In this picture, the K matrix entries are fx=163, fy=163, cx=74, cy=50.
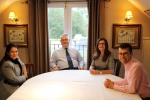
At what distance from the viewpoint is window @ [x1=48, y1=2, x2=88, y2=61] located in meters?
3.63

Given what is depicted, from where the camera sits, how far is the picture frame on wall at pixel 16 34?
11.9ft

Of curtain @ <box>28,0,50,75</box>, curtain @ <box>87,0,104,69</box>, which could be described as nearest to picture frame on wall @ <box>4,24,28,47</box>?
curtain @ <box>28,0,50,75</box>

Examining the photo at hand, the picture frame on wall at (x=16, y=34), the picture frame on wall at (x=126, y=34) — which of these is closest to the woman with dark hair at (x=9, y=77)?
the picture frame on wall at (x=16, y=34)

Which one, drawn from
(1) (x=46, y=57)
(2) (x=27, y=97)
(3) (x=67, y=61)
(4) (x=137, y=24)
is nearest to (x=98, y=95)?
(2) (x=27, y=97)

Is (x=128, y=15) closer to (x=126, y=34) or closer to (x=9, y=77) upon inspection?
(x=126, y=34)

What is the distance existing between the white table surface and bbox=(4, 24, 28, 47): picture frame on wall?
1679mm

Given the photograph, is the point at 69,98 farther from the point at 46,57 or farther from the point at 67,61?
the point at 46,57

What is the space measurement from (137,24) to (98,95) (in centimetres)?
234

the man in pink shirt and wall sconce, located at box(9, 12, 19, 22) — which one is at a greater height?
wall sconce, located at box(9, 12, 19, 22)

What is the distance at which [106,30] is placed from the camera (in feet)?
11.6

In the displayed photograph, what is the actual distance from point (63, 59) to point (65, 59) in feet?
0.13

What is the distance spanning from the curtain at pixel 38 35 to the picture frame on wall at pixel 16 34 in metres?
0.20

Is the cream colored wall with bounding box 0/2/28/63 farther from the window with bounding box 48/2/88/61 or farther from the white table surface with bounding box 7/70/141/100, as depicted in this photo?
the white table surface with bounding box 7/70/141/100

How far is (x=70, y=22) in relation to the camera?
12.1 feet
